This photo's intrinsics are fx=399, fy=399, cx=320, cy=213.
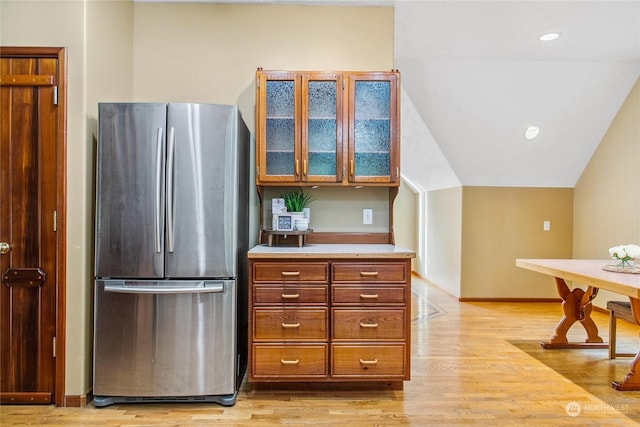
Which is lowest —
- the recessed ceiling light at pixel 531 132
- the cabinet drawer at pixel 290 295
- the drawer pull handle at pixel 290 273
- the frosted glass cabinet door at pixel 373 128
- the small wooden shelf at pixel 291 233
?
the cabinet drawer at pixel 290 295

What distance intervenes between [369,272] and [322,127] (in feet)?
3.33

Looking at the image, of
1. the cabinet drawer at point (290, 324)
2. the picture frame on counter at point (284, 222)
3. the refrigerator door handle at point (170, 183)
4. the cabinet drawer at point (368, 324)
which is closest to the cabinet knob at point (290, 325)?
the cabinet drawer at point (290, 324)

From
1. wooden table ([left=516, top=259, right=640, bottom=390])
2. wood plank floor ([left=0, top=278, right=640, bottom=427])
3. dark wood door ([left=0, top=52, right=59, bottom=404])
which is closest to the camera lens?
wood plank floor ([left=0, top=278, right=640, bottom=427])

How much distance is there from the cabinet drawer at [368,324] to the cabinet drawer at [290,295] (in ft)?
0.43

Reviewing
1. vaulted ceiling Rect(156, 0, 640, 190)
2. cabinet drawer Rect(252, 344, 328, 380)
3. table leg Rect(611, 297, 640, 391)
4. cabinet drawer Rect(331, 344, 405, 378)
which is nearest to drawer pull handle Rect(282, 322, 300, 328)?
cabinet drawer Rect(252, 344, 328, 380)

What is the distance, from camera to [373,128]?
2686 mm

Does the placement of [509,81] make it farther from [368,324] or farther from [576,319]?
[368,324]

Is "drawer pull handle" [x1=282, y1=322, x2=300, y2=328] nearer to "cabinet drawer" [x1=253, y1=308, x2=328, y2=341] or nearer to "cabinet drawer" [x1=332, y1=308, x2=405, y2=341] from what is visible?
"cabinet drawer" [x1=253, y1=308, x2=328, y2=341]

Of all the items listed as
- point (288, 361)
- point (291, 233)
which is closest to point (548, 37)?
point (291, 233)

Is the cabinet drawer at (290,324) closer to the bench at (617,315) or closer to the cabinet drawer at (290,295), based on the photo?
the cabinet drawer at (290,295)

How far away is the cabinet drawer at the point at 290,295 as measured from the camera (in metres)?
2.34

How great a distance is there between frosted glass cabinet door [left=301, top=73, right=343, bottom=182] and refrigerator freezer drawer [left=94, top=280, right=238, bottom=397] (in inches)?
39.3

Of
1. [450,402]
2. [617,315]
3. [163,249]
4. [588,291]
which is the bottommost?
[450,402]

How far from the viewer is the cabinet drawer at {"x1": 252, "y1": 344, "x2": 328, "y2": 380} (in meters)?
2.34
